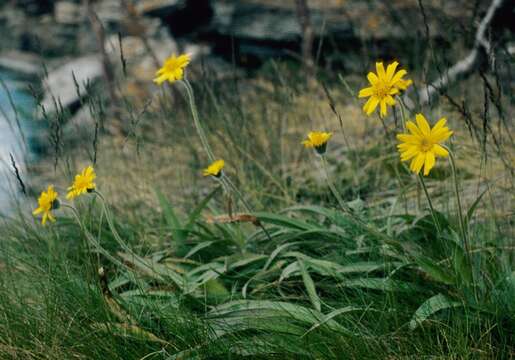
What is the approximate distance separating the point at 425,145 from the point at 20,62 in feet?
37.5

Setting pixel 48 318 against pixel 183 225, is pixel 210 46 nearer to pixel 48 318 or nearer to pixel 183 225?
pixel 183 225

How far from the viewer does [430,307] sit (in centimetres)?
175

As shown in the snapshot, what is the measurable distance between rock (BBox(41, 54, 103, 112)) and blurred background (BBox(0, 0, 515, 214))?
4cm

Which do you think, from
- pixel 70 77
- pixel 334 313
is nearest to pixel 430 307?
pixel 334 313

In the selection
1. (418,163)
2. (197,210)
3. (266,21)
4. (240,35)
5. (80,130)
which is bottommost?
(240,35)

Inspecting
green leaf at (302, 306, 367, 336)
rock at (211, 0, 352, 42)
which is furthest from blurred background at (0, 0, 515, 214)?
green leaf at (302, 306, 367, 336)

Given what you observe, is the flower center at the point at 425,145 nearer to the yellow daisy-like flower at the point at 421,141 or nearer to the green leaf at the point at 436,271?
the yellow daisy-like flower at the point at 421,141

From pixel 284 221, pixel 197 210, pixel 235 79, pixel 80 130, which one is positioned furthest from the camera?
pixel 80 130

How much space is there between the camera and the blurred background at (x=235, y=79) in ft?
9.04

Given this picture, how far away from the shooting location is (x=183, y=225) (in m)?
2.54

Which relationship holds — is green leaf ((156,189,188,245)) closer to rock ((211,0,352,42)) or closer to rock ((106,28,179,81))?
rock ((211,0,352,42))

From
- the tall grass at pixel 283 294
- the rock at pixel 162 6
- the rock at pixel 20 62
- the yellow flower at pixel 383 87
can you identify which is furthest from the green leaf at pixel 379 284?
the rock at pixel 20 62

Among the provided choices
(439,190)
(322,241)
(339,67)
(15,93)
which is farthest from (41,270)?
(15,93)

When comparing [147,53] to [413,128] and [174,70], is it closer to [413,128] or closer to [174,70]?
[174,70]
